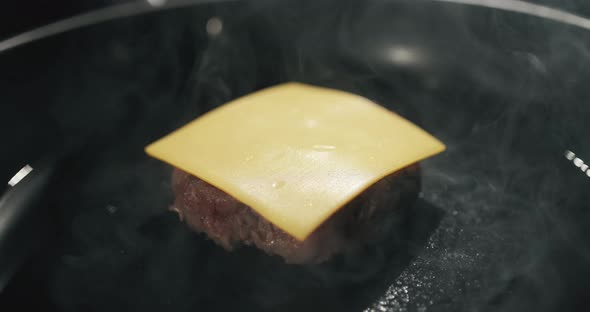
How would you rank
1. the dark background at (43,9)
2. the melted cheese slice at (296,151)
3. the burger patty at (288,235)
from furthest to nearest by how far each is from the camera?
the dark background at (43,9) < the burger patty at (288,235) < the melted cheese slice at (296,151)

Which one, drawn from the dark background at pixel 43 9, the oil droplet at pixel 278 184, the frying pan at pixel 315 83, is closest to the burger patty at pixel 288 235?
the frying pan at pixel 315 83

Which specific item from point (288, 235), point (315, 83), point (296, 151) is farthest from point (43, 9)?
point (288, 235)

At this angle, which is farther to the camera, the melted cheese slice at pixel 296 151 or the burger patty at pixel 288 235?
the burger patty at pixel 288 235

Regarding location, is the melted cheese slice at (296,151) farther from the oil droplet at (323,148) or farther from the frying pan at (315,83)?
the frying pan at (315,83)

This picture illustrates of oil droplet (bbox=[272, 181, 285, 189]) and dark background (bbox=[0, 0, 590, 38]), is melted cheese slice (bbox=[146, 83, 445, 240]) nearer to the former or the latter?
oil droplet (bbox=[272, 181, 285, 189])

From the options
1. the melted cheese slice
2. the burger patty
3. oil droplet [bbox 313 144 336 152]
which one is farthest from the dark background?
oil droplet [bbox 313 144 336 152]

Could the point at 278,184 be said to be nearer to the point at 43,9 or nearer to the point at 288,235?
the point at 288,235
